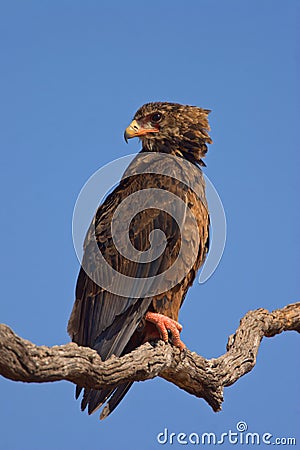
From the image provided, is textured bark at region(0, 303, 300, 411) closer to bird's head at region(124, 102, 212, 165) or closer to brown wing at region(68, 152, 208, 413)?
brown wing at region(68, 152, 208, 413)

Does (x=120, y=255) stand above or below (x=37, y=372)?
above

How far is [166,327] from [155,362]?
1.87ft

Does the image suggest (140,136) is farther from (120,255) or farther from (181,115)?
(120,255)

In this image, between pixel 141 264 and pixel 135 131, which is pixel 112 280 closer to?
pixel 141 264

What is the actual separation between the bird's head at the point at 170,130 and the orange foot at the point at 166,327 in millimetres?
1450

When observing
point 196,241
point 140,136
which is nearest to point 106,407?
point 196,241

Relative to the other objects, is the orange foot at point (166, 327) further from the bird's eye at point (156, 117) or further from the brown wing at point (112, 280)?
the bird's eye at point (156, 117)

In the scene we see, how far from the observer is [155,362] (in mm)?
4793

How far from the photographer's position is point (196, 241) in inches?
220

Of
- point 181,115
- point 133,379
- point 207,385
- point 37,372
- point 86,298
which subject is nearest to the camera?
point 37,372

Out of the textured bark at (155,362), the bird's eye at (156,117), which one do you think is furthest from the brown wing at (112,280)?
the bird's eye at (156,117)

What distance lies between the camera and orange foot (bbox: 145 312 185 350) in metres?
5.25

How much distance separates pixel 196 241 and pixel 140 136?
1141 millimetres

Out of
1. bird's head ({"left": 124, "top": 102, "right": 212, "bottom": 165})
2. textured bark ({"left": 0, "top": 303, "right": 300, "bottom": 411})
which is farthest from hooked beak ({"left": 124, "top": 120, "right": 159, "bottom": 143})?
textured bark ({"left": 0, "top": 303, "right": 300, "bottom": 411})
